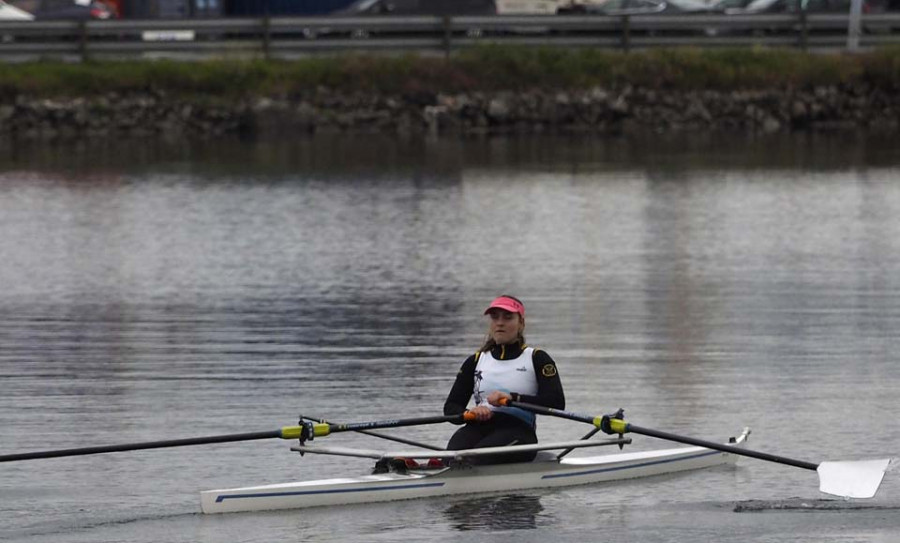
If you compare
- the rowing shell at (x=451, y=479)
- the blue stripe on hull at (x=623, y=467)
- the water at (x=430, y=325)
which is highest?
the rowing shell at (x=451, y=479)

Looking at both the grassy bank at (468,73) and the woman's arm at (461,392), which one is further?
the grassy bank at (468,73)

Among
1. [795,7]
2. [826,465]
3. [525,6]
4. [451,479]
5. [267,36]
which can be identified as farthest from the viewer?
[525,6]

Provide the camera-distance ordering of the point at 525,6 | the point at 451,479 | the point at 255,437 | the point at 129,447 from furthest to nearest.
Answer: the point at 525,6, the point at 451,479, the point at 255,437, the point at 129,447

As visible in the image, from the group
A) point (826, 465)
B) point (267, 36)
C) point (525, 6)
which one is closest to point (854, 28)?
point (525, 6)

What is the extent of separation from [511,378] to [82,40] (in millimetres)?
32295

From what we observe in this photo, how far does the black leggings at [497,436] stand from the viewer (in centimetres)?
1153

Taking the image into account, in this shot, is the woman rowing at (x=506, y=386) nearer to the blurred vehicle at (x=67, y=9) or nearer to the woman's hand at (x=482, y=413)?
the woman's hand at (x=482, y=413)

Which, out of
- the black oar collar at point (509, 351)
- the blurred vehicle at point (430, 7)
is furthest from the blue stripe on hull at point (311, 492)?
the blurred vehicle at point (430, 7)

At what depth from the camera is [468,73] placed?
41.1m

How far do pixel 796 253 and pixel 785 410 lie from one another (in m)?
8.79

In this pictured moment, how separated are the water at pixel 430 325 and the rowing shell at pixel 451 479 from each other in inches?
4.9

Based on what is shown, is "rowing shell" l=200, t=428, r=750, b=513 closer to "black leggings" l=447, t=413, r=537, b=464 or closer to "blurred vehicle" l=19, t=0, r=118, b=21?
"black leggings" l=447, t=413, r=537, b=464

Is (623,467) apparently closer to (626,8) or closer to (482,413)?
(482,413)

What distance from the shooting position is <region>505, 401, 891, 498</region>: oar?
431 inches
